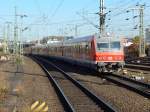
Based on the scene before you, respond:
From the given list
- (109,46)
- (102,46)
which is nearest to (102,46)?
(102,46)

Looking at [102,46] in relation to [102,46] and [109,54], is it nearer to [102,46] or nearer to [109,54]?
[102,46]

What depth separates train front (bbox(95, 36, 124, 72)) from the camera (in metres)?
30.1

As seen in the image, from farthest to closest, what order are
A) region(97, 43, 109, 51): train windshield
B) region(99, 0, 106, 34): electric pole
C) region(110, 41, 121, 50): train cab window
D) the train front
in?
region(99, 0, 106, 34): electric pole, region(110, 41, 121, 50): train cab window, region(97, 43, 109, 51): train windshield, the train front

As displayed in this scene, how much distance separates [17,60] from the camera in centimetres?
5747

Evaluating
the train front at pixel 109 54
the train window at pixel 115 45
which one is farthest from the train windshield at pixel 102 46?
the train window at pixel 115 45

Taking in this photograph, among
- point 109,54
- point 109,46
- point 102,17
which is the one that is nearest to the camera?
point 109,54

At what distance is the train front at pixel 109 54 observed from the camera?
98.8 feet

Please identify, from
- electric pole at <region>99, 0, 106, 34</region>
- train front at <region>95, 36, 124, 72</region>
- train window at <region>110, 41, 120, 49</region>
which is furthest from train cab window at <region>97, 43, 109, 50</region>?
electric pole at <region>99, 0, 106, 34</region>

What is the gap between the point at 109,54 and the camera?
3059 cm

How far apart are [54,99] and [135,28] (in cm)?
6311

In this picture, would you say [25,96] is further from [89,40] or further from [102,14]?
[102,14]

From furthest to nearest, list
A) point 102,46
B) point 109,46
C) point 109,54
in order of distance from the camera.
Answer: point 109,46
point 102,46
point 109,54

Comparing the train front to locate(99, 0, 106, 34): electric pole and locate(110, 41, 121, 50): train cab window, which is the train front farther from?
locate(99, 0, 106, 34): electric pole

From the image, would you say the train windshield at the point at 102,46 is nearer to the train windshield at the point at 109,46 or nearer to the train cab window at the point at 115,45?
the train windshield at the point at 109,46
